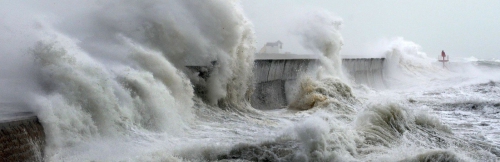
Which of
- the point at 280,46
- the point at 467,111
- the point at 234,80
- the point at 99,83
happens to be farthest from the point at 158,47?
the point at 280,46

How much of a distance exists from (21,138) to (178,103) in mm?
4122

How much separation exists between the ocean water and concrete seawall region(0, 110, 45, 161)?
0.44ft

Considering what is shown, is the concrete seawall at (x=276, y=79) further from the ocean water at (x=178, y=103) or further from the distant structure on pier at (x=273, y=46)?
the distant structure on pier at (x=273, y=46)

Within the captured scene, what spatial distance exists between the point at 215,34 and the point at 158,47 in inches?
76.4

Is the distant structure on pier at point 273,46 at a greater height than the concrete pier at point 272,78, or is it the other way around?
→ the distant structure on pier at point 273,46

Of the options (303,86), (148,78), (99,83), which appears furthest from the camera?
(303,86)

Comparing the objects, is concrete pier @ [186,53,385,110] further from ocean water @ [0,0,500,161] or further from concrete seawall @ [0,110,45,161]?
concrete seawall @ [0,110,45,161]

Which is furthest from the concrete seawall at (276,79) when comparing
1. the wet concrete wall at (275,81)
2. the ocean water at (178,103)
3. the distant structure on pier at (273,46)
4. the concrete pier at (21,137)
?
the distant structure on pier at (273,46)

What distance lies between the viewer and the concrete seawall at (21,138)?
521 centimetres

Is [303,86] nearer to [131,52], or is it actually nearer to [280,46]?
[131,52]

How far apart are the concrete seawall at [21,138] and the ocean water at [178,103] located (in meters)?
0.13

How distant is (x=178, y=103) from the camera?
953 centimetres

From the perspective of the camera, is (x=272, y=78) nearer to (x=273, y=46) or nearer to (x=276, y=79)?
(x=276, y=79)

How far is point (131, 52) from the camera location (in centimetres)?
971
